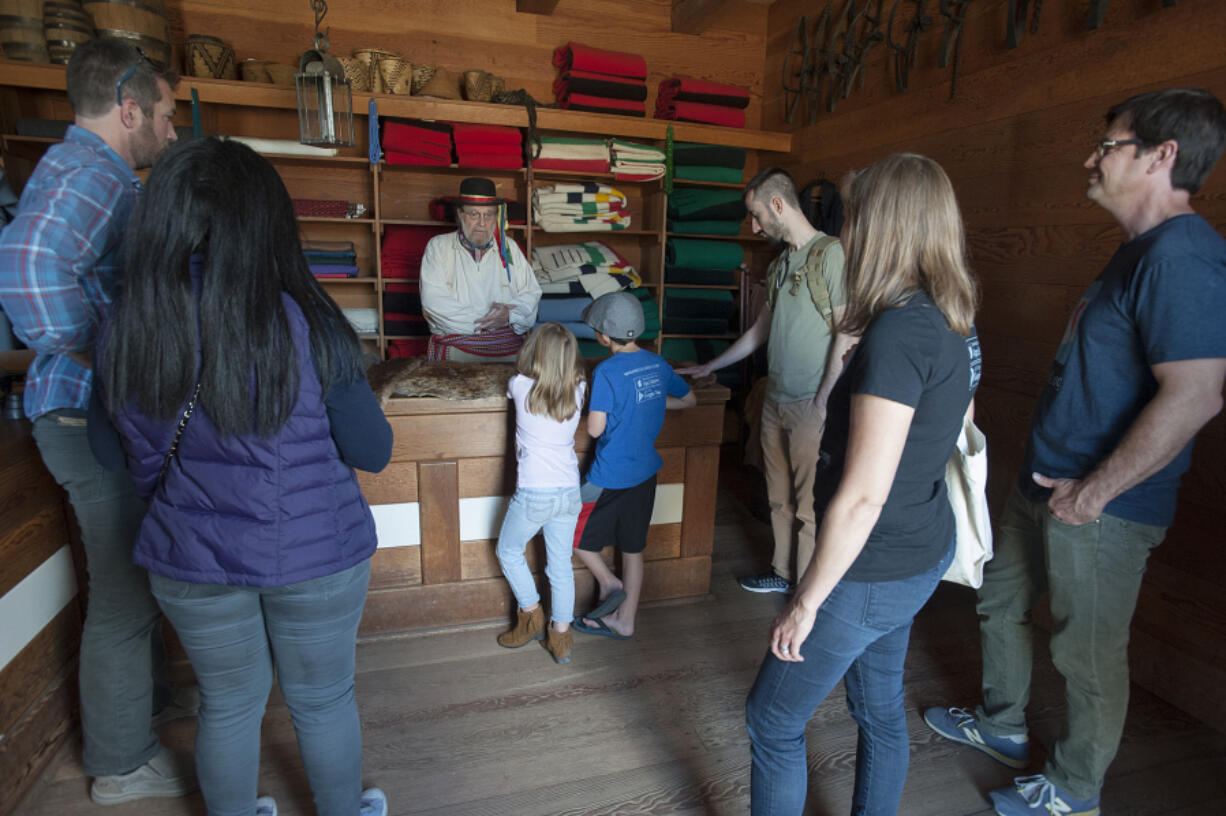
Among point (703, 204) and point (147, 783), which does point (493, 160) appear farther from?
point (147, 783)

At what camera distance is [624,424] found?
2.26 m

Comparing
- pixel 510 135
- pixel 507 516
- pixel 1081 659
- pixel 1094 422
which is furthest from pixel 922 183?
pixel 510 135

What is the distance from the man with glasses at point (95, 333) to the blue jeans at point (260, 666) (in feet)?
1.74

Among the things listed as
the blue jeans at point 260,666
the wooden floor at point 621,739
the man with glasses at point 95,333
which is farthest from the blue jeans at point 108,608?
the blue jeans at point 260,666

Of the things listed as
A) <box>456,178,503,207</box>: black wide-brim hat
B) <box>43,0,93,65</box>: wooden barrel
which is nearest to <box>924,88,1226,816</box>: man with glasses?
<box>456,178,503,207</box>: black wide-brim hat

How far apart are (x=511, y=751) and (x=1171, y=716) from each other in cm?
197

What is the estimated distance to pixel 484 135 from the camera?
158 inches

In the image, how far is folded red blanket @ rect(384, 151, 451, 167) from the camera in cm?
388

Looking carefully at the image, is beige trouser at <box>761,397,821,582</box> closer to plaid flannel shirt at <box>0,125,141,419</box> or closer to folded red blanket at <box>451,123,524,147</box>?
plaid flannel shirt at <box>0,125,141,419</box>

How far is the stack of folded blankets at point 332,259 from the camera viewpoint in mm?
3891

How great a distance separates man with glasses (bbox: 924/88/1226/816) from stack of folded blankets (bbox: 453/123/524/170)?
121 inches

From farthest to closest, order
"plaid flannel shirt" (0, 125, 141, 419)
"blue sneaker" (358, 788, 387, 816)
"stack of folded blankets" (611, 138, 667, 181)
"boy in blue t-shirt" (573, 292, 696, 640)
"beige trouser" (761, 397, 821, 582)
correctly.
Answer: "stack of folded blankets" (611, 138, 667, 181) < "beige trouser" (761, 397, 821, 582) < "boy in blue t-shirt" (573, 292, 696, 640) < "blue sneaker" (358, 788, 387, 816) < "plaid flannel shirt" (0, 125, 141, 419)

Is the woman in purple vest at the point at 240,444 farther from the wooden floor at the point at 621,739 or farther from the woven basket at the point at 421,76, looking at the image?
the woven basket at the point at 421,76

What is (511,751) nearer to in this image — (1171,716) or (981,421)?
(1171,716)
